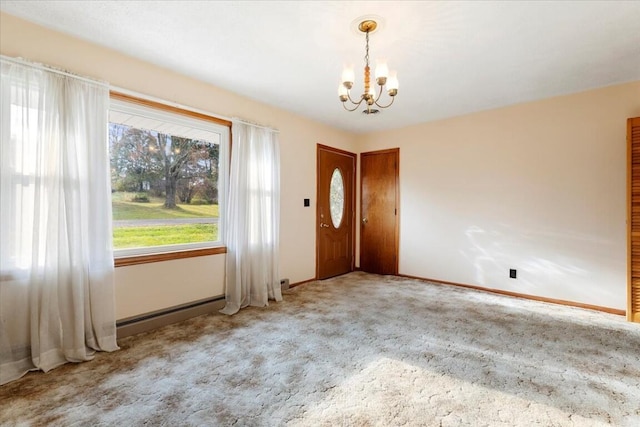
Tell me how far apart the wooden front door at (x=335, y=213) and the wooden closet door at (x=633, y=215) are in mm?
3564

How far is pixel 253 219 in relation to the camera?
12.0 ft

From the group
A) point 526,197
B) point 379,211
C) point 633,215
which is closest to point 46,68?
point 379,211

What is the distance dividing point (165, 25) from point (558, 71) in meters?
3.70

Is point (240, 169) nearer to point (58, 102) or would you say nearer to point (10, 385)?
point (58, 102)

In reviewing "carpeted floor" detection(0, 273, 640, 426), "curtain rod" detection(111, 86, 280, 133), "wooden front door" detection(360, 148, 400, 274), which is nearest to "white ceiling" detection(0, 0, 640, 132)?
"curtain rod" detection(111, 86, 280, 133)

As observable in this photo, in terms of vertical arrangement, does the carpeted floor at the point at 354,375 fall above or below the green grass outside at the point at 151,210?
below

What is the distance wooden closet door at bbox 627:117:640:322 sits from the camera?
3047 millimetres

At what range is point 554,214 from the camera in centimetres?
375

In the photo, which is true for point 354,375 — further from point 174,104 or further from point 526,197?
→ point 526,197

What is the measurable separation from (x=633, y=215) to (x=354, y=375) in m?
3.33

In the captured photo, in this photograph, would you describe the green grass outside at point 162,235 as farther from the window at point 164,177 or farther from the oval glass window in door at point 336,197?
the oval glass window in door at point 336,197

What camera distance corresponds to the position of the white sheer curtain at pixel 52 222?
209cm

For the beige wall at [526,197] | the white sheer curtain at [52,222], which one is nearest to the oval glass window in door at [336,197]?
the beige wall at [526,197]

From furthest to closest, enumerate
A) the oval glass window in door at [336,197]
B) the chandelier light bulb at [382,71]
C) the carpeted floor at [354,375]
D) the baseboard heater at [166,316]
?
the oval glass window in door at [336,197]
the baseboard heater at [166,316]
the chandelier light bulb at [382,71]
the carpeted floor at [354,375]
